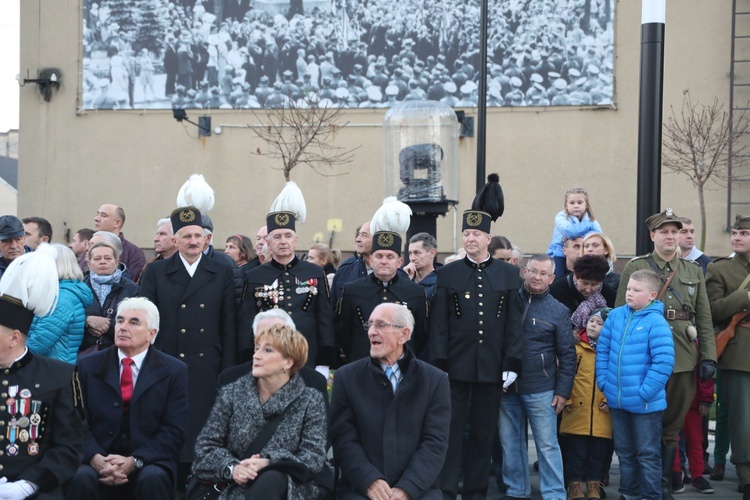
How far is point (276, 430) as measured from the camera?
575cm

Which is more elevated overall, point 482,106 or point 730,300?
point 482,106

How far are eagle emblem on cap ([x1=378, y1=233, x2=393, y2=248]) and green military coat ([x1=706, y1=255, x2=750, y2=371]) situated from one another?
112 inches

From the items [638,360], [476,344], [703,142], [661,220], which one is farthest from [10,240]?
[703,142]

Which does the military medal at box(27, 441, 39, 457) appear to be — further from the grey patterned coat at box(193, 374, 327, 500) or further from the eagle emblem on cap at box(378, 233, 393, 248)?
the eagle emblem on cap at box(378, 233, 393, 248)

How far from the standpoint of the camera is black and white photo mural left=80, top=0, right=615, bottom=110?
22.2 m

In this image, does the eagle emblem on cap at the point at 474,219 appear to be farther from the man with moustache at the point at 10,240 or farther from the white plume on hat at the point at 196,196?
the man with moustache at the point at 10,240

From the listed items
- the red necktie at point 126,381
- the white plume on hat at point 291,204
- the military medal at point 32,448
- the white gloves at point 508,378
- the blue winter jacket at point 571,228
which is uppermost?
the white plume on hat at point 291,204

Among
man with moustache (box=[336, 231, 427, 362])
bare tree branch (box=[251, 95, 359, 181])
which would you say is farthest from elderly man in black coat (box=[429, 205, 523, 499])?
bare tree branch (box=[251, 95, 359, 181])

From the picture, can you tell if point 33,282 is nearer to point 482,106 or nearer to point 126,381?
point 126,381

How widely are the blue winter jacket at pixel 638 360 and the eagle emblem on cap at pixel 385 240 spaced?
6.13 feet

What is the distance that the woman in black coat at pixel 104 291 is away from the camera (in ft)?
24.4

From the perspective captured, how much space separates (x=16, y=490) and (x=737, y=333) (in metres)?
5.75

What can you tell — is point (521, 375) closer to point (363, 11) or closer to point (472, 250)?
point (472, 250)

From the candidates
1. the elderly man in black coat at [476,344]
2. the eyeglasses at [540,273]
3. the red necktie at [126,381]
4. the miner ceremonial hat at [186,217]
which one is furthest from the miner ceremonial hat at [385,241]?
the red necktie at [126,381]
